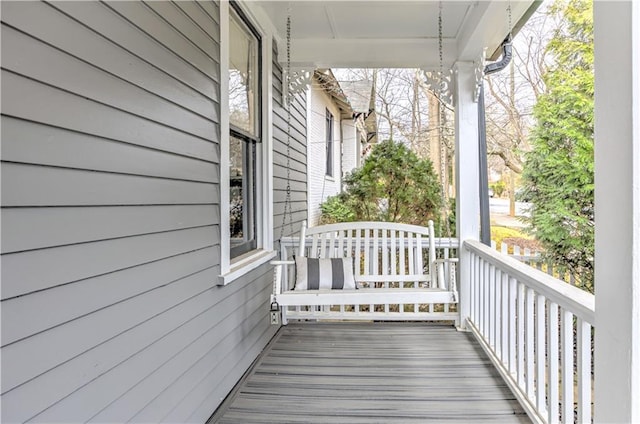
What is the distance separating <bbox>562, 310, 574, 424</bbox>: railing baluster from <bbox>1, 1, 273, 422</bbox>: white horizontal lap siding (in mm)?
1772

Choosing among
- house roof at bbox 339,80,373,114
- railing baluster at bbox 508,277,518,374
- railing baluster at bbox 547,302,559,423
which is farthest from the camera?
house roof at bbox 339,80,373,114

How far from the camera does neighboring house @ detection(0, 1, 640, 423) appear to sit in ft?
3.51

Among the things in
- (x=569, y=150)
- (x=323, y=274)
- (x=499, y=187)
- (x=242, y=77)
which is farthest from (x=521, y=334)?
(x=499, y=187)

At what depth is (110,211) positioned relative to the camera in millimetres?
1405

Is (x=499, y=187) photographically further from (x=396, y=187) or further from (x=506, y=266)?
(x=506, y=266)

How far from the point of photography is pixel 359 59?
3789 millimetres

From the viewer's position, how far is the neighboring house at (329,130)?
6406 mm

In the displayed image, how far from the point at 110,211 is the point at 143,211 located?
20 cm

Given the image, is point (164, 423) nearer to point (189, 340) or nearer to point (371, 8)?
point (189, 340)

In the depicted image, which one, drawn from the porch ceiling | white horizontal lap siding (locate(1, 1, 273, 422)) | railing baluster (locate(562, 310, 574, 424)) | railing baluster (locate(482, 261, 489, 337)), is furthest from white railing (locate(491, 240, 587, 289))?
white horizontal lap siding (locate(1, 1, 273, 422))

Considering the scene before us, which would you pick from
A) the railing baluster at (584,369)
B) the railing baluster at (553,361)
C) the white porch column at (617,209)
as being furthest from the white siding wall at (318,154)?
the white porch column at (617,209)

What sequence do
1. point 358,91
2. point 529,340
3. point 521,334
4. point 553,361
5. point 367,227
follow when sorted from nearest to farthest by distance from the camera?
point 553,361 < point 529,340 < point 521,334 < point 367,227 < point 358,91

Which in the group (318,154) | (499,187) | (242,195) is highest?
(318,154)

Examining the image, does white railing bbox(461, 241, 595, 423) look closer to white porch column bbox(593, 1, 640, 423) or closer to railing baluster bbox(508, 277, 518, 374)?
railing baluster bbox(508, 277, 518, 374)
